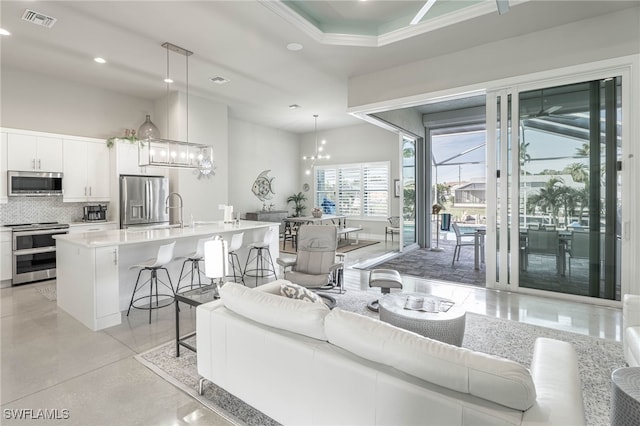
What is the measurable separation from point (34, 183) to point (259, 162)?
563cm

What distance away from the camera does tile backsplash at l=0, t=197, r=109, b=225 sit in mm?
5359

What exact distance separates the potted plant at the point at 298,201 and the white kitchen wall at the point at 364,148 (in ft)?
1.37

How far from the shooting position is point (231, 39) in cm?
437

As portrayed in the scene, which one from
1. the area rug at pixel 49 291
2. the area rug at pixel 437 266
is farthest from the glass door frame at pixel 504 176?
the area rug at pixel 49 291

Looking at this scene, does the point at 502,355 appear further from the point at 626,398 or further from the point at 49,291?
the point at 49,291

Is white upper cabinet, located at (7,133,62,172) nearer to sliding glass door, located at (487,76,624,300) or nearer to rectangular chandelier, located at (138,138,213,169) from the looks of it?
rectangular chandelier, located at (138,138,213,169)

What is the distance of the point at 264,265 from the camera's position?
235 inches

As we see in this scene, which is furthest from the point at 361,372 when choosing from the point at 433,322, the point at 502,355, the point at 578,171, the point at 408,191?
the point at 408,191

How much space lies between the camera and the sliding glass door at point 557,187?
4020 millimetres

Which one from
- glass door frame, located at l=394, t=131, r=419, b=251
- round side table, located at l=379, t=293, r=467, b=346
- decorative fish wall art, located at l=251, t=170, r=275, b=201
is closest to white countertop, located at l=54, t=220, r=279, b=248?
round side table, located at l=379, t=293, r=467, b=346

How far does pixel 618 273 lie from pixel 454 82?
3207mm

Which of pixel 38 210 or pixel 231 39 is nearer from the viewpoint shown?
pixel 231 39

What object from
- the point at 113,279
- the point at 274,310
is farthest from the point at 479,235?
the point at 113,279

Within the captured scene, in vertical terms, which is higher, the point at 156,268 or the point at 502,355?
the point at 156,268
